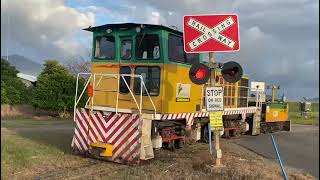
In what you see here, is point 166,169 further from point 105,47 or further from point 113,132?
point 105,47

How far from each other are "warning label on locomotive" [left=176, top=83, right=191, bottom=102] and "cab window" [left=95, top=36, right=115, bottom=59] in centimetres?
202

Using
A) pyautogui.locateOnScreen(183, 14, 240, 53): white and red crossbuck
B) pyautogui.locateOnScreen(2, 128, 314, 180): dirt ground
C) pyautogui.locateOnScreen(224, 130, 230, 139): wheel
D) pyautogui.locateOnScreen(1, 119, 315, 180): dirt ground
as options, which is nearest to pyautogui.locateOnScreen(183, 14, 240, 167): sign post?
pyautogui.locateOnScreen(183, 14, 240, 53): white and red crossbuck

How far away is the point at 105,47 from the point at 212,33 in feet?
12.2

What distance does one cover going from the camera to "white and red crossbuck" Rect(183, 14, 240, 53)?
9930mm

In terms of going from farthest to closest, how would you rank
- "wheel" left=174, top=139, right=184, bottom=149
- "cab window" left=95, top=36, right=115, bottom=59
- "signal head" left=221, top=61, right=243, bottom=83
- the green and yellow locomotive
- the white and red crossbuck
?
"wheel" left=174, top=139, right=184, bottom=149 → "cab window" left=95, top=36, right=115, bottom=59 → the green and yellow locomotive → "signal head" left=221, top=61, right=243, bottom=83 → the white and red crossbuck

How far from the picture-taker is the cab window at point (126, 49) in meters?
12.2

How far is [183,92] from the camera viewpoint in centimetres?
1248

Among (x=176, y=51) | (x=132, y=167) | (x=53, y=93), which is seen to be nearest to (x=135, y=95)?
(x=176, y=51)

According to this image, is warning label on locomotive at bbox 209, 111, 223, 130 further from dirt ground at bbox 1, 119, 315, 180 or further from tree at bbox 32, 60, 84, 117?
tree at bbox 32, 60, 84, 117

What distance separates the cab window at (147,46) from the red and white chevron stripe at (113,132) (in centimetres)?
175

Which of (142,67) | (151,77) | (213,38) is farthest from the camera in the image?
(142,67)

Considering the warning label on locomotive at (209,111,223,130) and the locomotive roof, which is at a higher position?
the locomotive roof

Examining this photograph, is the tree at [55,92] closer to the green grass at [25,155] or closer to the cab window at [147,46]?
the green grass at [25,155]

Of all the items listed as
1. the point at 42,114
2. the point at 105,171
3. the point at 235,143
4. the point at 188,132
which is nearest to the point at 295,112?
the point at 42,114
